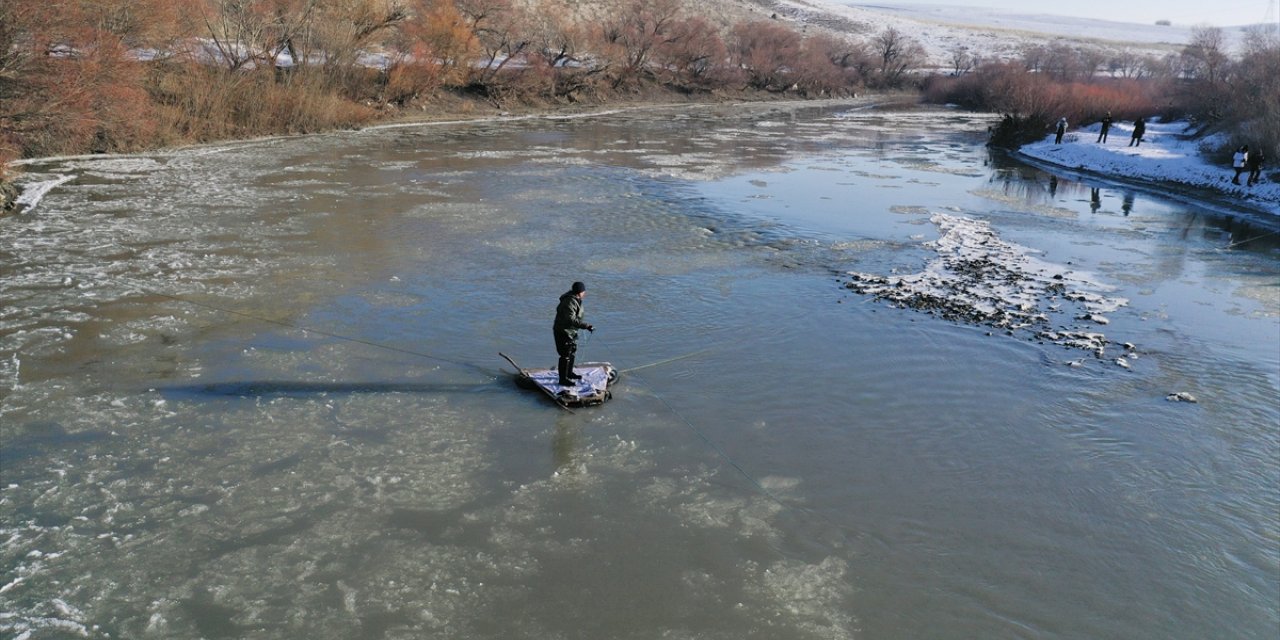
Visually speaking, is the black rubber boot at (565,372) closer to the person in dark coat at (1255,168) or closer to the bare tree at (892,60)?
the person in dark coat at (1255,168)

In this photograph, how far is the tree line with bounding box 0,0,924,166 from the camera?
2414cm

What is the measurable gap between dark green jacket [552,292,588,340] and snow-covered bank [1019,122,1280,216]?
85.6 feet

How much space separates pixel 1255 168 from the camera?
2841cm

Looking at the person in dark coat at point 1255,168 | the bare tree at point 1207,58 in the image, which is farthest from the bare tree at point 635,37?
the person in dark coat at point 1255,168

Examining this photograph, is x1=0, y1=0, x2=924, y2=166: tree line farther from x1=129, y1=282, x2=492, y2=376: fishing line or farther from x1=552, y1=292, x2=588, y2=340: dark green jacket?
x1=552, y1=292, x2=588, y2=340: dark green jacket

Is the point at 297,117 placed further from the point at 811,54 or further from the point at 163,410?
the point at 811,54

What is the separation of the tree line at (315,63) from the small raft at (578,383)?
18575 mm

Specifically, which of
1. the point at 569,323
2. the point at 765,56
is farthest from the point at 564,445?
the point at 765,56

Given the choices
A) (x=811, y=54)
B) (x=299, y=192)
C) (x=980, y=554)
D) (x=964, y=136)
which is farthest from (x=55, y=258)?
(x=811, y=54)

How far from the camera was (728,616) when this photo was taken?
6.67 m

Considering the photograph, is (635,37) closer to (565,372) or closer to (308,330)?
(308,330)

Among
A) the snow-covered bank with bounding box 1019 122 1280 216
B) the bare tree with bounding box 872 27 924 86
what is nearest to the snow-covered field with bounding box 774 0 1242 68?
the bare tree with bounding box 872 27 924 86

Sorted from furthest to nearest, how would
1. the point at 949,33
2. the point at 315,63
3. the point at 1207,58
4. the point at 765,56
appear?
the point at 949,33, the point at 765,56, the point at 1207,58, the point at 315,63

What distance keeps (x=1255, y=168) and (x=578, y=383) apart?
28.4 m
